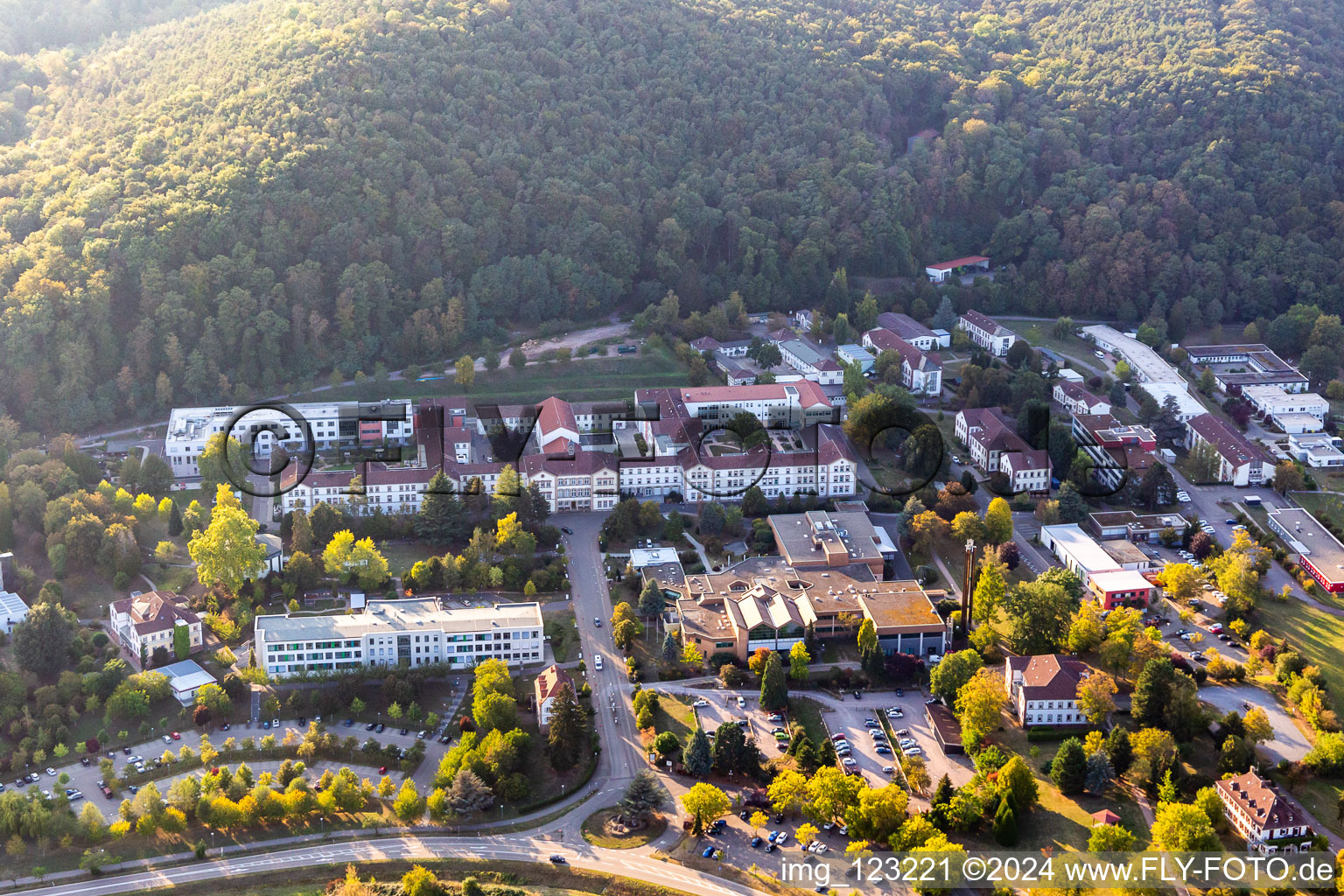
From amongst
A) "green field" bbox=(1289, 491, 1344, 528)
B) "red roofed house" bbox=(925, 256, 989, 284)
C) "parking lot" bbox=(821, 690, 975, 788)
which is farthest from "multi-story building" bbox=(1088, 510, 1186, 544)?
"red roofed house" bbox=(925, 256, 989, 284)

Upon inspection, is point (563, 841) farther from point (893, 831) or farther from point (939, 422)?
point (939, 422)

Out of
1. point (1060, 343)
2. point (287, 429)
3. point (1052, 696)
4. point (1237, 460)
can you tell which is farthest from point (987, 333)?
point (287, 429)

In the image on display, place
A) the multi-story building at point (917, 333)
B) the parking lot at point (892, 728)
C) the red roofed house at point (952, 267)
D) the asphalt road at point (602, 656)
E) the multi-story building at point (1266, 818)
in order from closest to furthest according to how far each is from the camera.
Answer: the multi-story building at point (1266, 818)
the parking lot at point (892, 728)
the asphalt road at point (602, 656)
the multi-story building at point (917, 333)
the red roofed house at point (952, 267)

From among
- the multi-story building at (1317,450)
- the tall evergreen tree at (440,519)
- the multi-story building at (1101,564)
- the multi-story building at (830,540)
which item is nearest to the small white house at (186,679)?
the tall evergreen tree at (440,519)

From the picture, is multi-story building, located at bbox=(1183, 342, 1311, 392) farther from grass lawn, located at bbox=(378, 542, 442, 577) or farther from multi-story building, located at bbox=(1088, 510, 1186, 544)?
grass lawn, located at bbox=(378, 542, 442, 577)

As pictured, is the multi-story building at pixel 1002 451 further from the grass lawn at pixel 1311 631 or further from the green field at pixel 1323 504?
the grass lawn at pixel 1311 631

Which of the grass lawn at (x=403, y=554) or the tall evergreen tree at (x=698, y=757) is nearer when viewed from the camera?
the tall evergreen tree at (x=698, y=757)
